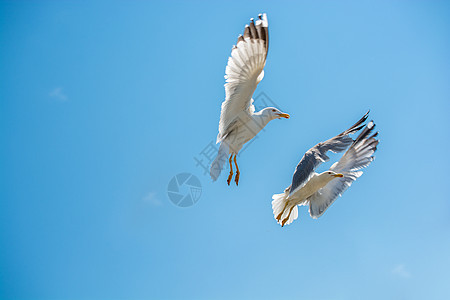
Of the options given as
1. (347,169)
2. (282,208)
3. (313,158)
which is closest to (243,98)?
(313,158)

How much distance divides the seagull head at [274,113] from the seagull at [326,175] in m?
0.62

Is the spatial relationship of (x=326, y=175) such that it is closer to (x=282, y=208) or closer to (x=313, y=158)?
(x=313, y=158)

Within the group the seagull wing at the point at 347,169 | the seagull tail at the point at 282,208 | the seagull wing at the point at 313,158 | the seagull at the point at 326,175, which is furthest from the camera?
the seagull wing at the point at 347,169

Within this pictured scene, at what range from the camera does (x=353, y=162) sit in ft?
23.2

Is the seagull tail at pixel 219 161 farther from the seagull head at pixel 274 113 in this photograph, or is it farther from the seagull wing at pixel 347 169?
the seagull wing at pixel 347 169

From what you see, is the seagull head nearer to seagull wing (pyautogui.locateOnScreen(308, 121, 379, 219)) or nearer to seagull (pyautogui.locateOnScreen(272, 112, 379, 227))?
seagull (pyautogui.locateOnScreen(272, 112, 379, 227))

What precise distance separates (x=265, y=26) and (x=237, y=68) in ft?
2.03

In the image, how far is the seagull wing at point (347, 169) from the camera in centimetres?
687

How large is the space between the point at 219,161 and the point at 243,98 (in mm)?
929

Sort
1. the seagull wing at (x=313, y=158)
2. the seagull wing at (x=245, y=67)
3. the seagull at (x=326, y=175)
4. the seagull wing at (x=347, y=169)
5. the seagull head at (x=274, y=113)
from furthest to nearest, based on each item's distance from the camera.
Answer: the seagull wing at (x=347, y=169), the seagull head at (x=274, y=113), the seagull at (x=326, y=175), the seagull wing at (x=313, y=158), the seagull wing at (x=245, y=67)

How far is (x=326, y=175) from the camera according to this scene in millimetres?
6348

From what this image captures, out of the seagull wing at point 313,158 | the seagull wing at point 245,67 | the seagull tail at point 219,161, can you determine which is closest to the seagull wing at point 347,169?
the seagull wing at point 313,158

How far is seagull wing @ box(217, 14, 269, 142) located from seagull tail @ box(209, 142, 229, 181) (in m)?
0.47

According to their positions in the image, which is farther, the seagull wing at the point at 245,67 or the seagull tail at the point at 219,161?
the seagull tail at the point at 219,161
